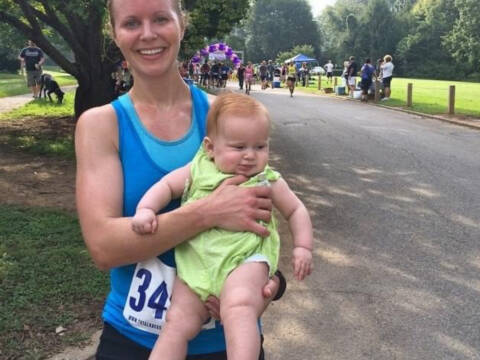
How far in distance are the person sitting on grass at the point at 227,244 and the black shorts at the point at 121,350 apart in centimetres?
14

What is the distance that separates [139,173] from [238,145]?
34 centimetres

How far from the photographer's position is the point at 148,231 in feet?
5.64

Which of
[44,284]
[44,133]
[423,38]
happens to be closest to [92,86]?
[44,133]

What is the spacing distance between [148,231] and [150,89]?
1.64 ft

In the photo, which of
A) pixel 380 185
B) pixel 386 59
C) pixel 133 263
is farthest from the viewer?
pixel 386 59

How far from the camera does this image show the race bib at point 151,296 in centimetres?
181

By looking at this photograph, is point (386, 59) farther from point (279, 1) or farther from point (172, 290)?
point (279, 1)

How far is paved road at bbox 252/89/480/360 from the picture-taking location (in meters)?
4.14

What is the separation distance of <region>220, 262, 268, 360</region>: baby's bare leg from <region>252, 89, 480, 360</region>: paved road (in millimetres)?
2314

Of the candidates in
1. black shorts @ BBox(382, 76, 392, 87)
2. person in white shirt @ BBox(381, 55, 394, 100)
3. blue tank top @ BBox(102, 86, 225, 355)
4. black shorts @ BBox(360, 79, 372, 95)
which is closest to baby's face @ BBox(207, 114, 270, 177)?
blue tank top @ BBox(102, 86, 225, 355)

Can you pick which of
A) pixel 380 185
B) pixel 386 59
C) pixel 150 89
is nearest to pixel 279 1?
pixel 386 59

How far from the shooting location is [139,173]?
6.01ft

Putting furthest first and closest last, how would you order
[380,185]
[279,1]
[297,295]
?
[279,1], [380,185], [297,295]

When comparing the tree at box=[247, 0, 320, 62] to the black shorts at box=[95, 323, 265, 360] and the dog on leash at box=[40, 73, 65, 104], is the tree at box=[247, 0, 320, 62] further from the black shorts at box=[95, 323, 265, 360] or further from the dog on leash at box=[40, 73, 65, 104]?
the black shorts at box=[95, 323, 265, 360]
